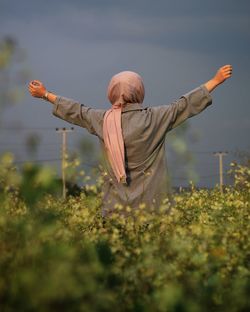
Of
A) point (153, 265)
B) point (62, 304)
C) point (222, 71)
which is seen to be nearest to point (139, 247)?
point (153, 265)

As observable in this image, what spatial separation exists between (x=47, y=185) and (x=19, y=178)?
0.69 feet

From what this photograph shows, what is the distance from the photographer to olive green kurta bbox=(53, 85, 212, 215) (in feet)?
22.0

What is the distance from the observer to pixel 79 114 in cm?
698

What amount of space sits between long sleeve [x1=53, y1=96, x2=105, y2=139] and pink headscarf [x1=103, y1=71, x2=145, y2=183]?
5.2 inches

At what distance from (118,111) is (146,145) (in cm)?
42

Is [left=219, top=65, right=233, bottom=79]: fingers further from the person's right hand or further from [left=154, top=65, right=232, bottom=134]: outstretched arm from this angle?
the person's right hand

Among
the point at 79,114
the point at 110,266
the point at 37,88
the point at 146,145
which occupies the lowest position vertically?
the point at 110,266

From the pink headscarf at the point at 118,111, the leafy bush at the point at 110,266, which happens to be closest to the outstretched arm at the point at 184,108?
the pink headscarf at the point at 118,111

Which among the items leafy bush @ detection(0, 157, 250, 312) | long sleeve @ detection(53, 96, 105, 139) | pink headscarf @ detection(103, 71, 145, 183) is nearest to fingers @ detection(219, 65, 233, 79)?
pink headscarf @ detection(103, 71, 145, 183)

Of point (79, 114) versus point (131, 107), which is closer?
point (131, 107)

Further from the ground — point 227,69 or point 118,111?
point 227,69

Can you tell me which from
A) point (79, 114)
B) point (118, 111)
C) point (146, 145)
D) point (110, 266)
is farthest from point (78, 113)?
point (110, 266)

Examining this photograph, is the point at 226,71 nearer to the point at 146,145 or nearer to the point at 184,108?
the point at 184,108

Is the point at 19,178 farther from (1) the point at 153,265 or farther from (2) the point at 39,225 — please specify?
(1) the point at 153,265
